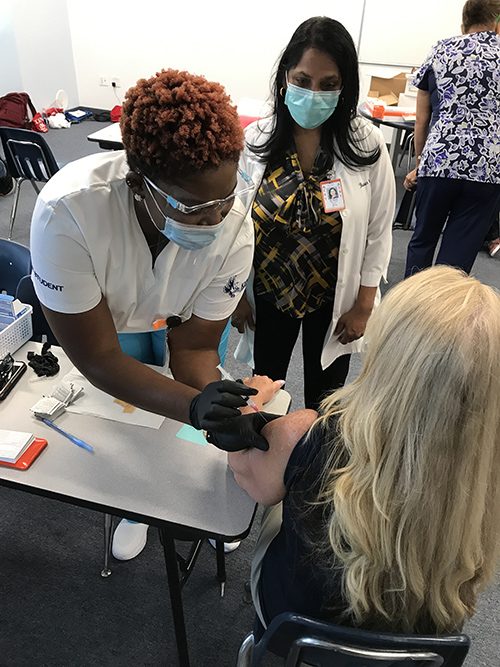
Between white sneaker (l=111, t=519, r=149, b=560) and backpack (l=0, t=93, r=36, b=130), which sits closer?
white sneaker (l=111, t=519, r=149, b=560)

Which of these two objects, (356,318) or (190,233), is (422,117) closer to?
(356,318)

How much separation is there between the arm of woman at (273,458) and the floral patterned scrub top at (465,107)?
2.07 m

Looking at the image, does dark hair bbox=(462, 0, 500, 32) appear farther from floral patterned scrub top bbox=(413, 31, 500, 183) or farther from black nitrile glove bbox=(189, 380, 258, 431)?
black nitrile glove bbox=(189, 380, 258, 431)

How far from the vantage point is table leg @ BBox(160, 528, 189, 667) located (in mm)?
1218

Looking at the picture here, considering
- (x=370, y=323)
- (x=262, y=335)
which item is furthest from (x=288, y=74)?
(x=370, y=323)

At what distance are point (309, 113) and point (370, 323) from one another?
0.87 m

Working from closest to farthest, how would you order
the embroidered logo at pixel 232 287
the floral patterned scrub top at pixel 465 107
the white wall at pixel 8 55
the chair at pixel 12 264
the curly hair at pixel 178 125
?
the curly hair at pixel 178 125 < the embroidered logo at pixel 232 287 < the chair at pixel 12 264 < the floral patterned scrub top at pixel 465 107 < the white wall at pixel 8 55

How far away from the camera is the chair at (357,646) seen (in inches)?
30.7

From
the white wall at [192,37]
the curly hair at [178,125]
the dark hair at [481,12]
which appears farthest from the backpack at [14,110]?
the curly hair at [178,125]

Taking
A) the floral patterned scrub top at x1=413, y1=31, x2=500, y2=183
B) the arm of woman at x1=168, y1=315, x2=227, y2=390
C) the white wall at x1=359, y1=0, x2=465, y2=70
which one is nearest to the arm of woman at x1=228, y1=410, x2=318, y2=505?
the arm of woman at x1=168, y1=315, x2=227, y2=390

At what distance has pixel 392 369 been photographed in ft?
2.59

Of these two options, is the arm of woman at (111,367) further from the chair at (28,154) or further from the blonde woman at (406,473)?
the chair at (28,154)

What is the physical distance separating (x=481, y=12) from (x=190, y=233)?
7.13ft

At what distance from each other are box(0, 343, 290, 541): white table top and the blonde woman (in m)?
0.16
